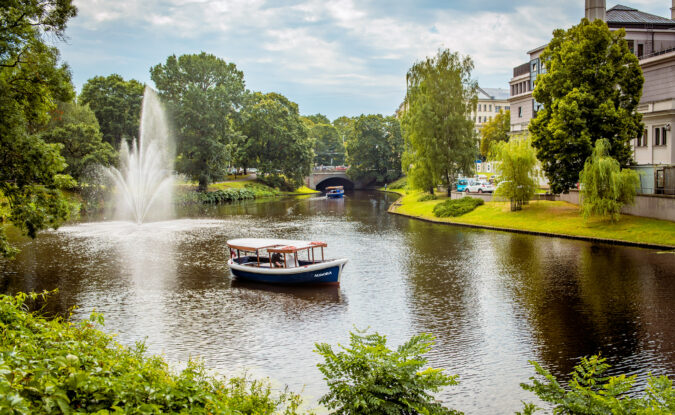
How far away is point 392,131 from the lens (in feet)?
453

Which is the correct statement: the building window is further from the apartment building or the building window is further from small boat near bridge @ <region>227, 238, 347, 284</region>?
small boat near bridge @ <region>227, 238, 347, 284</region>

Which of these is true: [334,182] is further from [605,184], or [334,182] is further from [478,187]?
[605,184]

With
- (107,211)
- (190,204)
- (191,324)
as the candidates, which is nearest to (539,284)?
(191,324)

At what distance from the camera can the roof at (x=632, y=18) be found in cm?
6738

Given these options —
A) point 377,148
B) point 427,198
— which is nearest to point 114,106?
point 427,198

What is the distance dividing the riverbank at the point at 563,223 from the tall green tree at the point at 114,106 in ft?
193

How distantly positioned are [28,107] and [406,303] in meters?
22.3

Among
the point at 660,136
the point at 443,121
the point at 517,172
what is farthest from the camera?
the point at 443,121

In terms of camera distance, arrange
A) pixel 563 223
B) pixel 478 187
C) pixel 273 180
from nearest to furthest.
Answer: pixel 563 223, pixel 478 187, pixel 273 180

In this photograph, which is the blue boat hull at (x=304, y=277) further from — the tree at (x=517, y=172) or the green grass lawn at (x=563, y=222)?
the tree at (x=517, y=172)

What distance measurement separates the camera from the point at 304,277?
31672 mm

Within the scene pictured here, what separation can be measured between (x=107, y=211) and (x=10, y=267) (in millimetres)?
41613

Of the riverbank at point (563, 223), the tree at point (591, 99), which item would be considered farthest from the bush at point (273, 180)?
the tree at point (591, 99)

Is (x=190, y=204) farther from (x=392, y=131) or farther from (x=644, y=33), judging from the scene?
(x=644, y=33)
